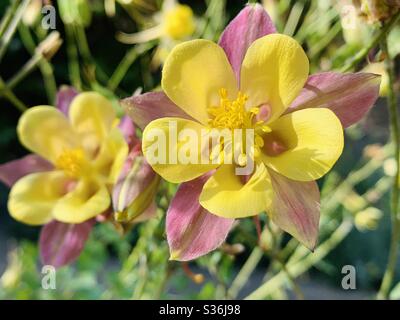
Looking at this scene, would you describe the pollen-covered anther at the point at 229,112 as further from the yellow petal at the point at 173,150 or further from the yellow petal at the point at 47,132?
the yellow petal at the point at 47,132

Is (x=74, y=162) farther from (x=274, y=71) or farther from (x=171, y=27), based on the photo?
(x=171, y=27)

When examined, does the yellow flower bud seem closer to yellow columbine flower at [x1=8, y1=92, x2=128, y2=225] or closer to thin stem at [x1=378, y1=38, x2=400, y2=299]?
yellow columbine flower at [x1=8, y1=92, x2=128, y2=225]

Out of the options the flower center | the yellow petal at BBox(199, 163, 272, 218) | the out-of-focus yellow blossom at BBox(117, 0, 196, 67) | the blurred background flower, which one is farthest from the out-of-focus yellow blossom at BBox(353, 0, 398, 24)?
the out-of-focus yellow blossom at BBox(117, 0, 196, 67)

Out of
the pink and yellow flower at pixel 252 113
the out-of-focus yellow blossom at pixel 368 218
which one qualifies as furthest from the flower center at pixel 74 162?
the out-of-focus yellow blossom at pixel 368 218

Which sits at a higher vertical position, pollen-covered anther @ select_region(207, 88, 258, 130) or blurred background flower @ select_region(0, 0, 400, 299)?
pollen-covered anther @ select_region(207, 88, 258, 130)

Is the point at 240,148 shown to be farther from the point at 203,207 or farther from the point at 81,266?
the point at 81,266

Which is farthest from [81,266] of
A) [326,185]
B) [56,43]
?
[56,43]

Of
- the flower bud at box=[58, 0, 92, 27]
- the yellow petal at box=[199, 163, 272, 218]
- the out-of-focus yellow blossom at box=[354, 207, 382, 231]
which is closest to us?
the yellow petal at box=[199, 163, 272, 218]
